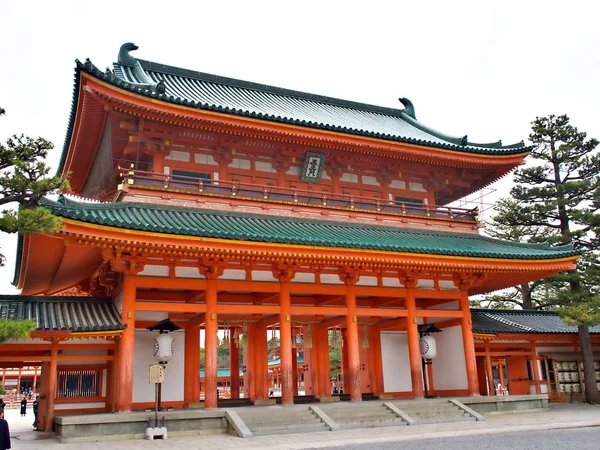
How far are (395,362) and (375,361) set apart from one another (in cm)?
79

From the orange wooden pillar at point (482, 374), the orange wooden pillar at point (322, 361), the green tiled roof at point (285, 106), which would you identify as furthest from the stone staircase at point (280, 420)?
the orange wooden pillar at point (482, 374)

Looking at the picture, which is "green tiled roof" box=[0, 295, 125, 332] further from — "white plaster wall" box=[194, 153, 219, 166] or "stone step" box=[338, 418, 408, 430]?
"stone step" box=[338, 418, 408, 430]

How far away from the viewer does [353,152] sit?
782 inches

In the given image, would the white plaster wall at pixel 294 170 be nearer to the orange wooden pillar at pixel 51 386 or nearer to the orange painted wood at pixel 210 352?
the orange painted wood at pixel 210 352

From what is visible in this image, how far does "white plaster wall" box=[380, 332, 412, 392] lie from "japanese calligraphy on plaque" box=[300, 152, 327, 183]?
6.50 metres

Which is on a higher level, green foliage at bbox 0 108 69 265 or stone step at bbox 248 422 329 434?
green foliage at bbox 0 108 69 265

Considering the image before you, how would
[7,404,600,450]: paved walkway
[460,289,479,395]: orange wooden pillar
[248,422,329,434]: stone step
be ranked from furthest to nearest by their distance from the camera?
1. [460,289,479,395]: orange wooden pillar
2. [248,422,329,434]: stone step
3. [7,404,600,450]: paved walkway

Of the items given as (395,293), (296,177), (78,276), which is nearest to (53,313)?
(78,276)

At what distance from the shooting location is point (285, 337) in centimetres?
1645

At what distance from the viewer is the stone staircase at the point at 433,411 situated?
52.9ft

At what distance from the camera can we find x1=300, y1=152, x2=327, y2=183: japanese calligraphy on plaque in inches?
774

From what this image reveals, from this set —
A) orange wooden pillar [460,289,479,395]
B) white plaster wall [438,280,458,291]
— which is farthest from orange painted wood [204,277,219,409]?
orange wooden pillar [460,289,479,395]

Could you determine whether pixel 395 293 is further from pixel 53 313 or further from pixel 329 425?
pixel 53 313

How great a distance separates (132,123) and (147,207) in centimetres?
280
